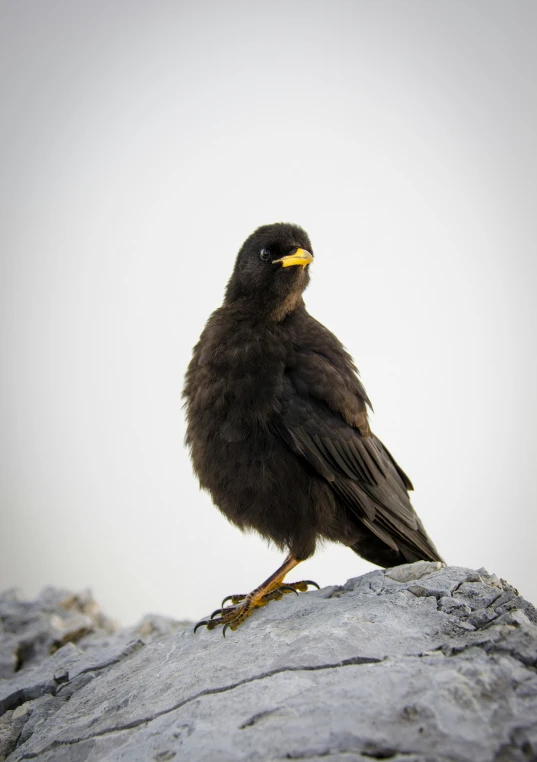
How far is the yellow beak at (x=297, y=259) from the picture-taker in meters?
5.24

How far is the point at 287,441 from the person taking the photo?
4668 mm

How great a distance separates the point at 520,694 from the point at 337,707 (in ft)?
2.47

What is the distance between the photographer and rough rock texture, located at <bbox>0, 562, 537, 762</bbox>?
8.53ft

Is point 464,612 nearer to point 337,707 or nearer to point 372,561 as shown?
point 337,707

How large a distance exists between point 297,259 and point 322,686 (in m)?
3.25

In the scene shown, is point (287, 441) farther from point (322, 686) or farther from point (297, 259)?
point (322, 686)

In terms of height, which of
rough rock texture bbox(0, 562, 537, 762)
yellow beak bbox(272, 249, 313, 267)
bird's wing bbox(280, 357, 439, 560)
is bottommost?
rough rock texture bbox(0, 562, 537, 762)

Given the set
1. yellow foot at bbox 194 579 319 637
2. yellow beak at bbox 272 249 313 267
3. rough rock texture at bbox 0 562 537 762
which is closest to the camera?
rough rock texture at bbox 0 562 537 762

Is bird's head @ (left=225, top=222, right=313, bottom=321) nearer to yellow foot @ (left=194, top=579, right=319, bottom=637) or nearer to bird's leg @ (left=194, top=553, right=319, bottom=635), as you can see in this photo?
bird's leg @ (left=194, top=553, right=319, bottom=635)

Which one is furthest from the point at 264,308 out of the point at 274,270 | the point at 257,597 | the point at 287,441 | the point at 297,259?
the point at 257,597

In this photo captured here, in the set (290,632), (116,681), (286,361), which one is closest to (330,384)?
(286,361)

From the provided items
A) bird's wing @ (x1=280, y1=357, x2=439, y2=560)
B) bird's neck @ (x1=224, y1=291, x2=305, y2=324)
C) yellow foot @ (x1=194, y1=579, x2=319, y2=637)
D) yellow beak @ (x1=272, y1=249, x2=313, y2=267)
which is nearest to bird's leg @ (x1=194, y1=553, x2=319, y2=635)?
yellow foot @ (x1=194, y1=579, x2=319, y2=637)

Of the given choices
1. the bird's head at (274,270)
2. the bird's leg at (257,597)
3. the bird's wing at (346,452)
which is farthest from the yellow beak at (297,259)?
the bird's leg at (257,597)

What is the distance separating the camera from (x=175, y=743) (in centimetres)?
301
